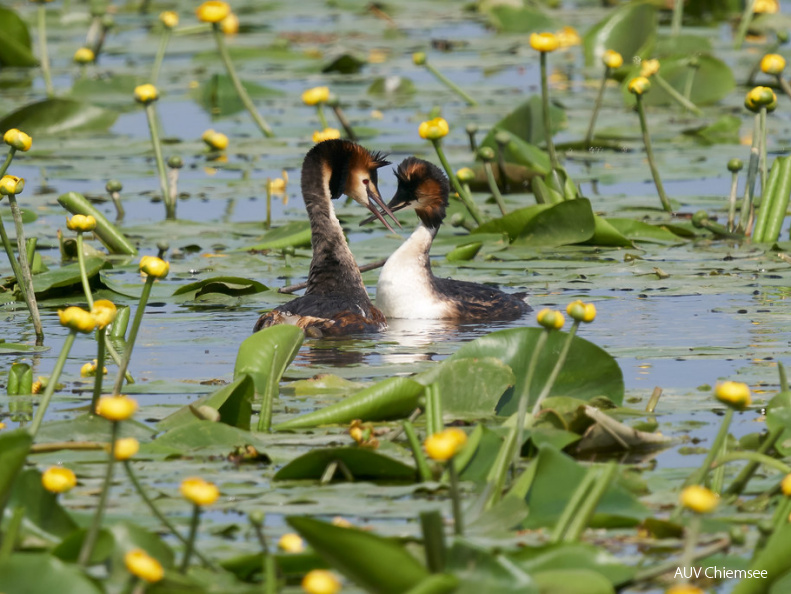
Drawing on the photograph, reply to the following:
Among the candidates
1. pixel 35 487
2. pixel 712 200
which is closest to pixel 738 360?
pixel 35 487

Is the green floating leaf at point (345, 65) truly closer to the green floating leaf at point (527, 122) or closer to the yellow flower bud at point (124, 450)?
the green floating leaf at point (527, 122)

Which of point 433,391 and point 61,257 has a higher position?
point 433,391

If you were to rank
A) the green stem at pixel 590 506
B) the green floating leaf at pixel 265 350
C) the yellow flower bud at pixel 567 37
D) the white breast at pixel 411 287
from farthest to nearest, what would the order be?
the yellow flower bud at pixel 567 37, the white breast at pixel 411 287, the green floating leaf at pixel 265 350, the green stem at pixel 590 506

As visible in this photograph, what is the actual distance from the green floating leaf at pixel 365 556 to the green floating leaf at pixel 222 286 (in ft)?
15.8

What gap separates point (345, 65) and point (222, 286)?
8669 mm

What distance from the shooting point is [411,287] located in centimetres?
775

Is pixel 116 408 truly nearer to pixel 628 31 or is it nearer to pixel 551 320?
pixel 551 320

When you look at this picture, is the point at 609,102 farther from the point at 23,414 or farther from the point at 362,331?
the point at 23,414

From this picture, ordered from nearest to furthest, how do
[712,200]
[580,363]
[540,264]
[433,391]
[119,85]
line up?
[433,391] < [580,363] < [540,264] < [712,200] < [119,85]

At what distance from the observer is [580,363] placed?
16.1 feet

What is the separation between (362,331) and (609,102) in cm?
801

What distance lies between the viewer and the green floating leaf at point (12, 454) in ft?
10.4

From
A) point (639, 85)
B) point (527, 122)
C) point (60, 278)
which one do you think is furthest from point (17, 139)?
point (527, 122)

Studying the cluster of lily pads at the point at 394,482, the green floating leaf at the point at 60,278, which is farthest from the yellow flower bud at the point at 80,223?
the green floating leaf at the point at 60,278
